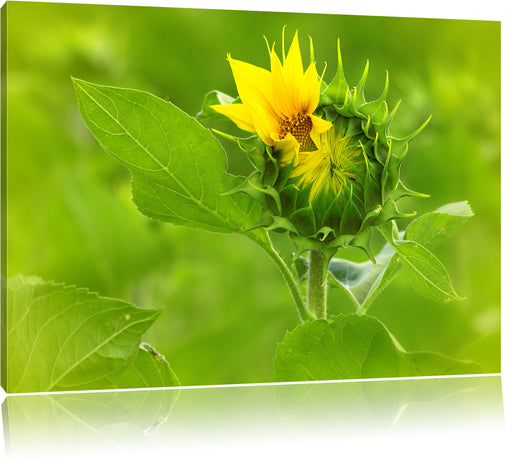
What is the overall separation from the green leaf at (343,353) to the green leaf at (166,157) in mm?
307

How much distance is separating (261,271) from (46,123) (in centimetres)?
71

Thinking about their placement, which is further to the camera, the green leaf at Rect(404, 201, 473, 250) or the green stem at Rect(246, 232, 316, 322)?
the green leaf at Rect(404, 201, 473, 250)

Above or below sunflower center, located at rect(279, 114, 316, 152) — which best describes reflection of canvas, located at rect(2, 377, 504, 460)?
below

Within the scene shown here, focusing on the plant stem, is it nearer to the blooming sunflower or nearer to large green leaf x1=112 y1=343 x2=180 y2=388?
the blooming sunflower

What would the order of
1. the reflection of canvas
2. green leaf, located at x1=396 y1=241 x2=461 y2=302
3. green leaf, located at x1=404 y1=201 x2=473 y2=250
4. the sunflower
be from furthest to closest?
1. green leaf, located at x1=404 y1=201 x2=473 y2=250
2. green leaf, located at x1=396 y1=241 x2=461 y2=302
3. the sunflower
4. the reflection of canvas

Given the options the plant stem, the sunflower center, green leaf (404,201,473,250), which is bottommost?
the plant stem

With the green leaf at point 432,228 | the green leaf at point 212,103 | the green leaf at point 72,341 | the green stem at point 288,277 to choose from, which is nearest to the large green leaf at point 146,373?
the green leaf at point 72,341

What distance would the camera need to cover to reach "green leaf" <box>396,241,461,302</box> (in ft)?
7.09

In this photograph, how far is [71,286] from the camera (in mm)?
2359

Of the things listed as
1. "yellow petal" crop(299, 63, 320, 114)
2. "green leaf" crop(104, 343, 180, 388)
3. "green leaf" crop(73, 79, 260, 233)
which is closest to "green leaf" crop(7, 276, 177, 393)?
"green leaf" crop(104, 343, 180, 388)

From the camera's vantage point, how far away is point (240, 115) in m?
2.10

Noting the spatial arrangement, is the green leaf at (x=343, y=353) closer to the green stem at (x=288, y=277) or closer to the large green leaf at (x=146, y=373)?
the green stem at (x=288, y=277)

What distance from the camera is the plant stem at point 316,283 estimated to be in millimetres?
2104

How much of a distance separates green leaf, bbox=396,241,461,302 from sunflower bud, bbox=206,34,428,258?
0.18 m
